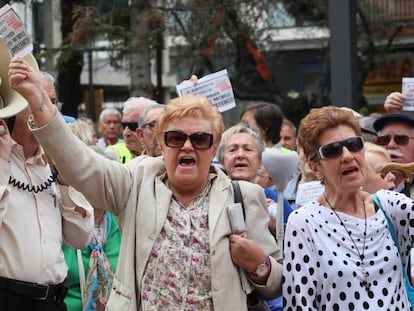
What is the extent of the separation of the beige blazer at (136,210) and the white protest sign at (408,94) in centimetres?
325

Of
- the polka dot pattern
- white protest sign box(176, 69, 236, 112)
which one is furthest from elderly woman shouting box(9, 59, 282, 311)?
white protest sign box(176, 69, 236, 112)

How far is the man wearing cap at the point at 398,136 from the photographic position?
6559 millimetres

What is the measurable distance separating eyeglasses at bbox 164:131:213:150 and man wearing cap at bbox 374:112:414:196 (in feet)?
8.32

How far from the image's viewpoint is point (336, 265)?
13.8 ft

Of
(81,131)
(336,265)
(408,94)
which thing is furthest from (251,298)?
(408,94)

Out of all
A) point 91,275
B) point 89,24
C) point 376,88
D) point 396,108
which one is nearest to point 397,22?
point 376,88

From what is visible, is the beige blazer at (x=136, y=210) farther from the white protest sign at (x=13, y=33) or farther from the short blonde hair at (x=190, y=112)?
the white protest sign at (x=13, y=33)

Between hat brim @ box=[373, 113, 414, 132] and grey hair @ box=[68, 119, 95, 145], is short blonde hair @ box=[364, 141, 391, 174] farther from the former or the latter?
grey hair @ box=[68, 119, 95, 145]

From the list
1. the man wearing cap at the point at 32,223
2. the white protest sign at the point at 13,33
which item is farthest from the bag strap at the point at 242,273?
the white protest sign at the point at 13,33

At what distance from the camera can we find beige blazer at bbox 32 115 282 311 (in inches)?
158

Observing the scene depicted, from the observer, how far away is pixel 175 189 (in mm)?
4328

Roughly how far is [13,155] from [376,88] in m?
24.4

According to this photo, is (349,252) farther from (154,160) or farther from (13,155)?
(13,155)

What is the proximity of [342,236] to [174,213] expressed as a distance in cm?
76
